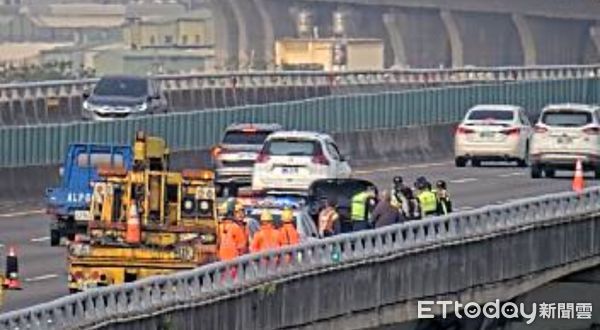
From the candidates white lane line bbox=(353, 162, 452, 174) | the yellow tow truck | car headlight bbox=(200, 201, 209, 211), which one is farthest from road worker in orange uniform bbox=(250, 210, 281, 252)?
white lane line bbox=(353, 162, 452, 174)

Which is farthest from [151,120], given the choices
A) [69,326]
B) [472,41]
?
[472,41]

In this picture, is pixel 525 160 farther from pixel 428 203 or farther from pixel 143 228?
pixel 143 228

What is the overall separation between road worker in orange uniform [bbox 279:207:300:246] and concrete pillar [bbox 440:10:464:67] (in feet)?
398

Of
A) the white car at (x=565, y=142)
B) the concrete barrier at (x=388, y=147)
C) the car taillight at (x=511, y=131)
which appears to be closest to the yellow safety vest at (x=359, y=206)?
the white car at (x=565, y=142)

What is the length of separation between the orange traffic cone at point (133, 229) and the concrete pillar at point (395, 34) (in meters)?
128

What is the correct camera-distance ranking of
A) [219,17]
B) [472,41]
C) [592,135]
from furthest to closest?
1. [219,17]
2. [472,41]
3. [592,135]

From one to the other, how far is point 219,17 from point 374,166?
11619 centimetres

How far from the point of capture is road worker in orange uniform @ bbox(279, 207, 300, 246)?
30.5 metres

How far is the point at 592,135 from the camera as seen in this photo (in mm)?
51094

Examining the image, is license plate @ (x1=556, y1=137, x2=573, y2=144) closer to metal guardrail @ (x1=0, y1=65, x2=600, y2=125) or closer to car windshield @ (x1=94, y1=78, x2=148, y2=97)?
car windshield @ (x1=94, y1=78, x2=148, y2=97)

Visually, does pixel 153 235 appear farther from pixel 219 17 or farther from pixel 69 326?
pixel 219 17

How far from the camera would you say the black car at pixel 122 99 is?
59.0 meters

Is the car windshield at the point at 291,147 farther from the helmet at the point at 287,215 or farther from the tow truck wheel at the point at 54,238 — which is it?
the helmet at the point at 287,215

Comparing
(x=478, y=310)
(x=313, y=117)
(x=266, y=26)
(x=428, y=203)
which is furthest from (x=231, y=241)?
(x=266, y=26)
